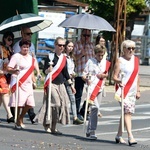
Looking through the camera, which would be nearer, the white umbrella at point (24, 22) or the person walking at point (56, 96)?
the person walking at point (56, 96)

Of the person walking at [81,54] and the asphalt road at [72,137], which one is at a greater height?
the person walking at [81,54]

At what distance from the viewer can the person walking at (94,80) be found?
1260 centimetres

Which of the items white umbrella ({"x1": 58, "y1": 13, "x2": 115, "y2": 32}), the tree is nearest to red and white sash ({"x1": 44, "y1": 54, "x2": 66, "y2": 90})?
white umbrella ({"x1": 58, "y1": 13, "x2": 115, "y2": 32})

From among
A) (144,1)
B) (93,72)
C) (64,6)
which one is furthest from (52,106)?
(144,1)

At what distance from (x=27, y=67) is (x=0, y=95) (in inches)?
53.9

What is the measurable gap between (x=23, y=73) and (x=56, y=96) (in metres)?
0.85

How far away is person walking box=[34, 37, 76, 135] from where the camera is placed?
42.6 ft

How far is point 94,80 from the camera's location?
1305 cm

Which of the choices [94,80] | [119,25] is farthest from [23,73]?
[119,25]

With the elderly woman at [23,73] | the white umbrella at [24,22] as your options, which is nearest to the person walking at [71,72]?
the white umbrella at [24,22]

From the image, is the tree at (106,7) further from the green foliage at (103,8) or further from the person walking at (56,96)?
the person walking at (56,96)

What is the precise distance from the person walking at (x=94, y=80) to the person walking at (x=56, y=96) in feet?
1.47

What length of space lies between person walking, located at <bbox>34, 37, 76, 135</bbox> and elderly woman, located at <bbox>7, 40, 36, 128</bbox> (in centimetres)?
49

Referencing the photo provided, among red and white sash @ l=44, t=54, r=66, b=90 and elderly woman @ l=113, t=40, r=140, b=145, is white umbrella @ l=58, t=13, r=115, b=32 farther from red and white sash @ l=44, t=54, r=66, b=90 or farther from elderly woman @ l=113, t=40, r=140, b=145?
elderly woman @ l=113, t=40, r=140, b=145
